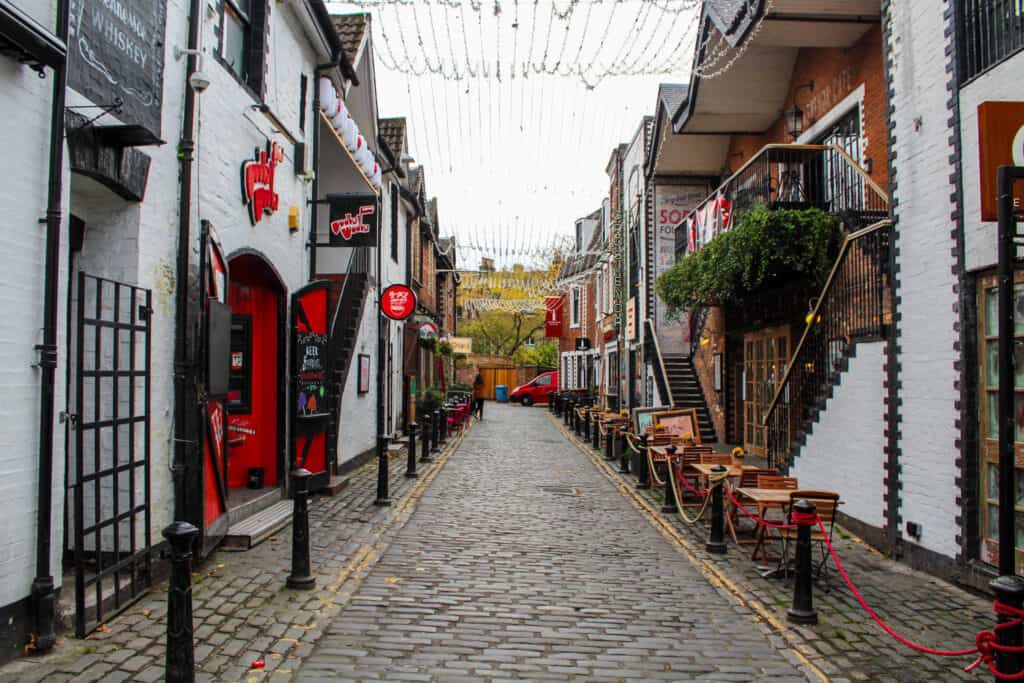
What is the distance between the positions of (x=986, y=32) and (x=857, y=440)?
14.5 ft

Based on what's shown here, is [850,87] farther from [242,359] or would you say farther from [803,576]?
[242,359]

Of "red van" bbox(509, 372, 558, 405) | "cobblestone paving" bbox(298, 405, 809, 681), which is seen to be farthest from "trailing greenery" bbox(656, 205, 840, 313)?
"red van" bbox(509, 372, 558, 405)

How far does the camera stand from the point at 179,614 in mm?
4012

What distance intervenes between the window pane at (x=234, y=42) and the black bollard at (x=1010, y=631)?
315 inches

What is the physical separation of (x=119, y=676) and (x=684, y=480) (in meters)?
7.60

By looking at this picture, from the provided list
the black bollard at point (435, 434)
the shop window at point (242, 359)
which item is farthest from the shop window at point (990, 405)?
the black bollard at point (435, 434)

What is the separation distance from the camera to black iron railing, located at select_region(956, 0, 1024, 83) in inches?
255

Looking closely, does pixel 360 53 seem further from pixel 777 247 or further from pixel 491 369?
pixel 491 369

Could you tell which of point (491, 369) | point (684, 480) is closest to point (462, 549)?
point (684, 480)

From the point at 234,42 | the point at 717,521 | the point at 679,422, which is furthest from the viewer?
the point at 679,422

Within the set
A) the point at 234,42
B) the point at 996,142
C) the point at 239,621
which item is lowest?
the point at 239,621

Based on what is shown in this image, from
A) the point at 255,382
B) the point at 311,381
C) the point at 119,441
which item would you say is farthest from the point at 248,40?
the point at 119,441

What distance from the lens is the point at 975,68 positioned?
22.5 feet

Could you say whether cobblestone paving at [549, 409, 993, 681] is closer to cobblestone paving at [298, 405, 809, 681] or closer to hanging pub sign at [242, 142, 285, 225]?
cobblestone paving at [298, 405, 809, 681]
